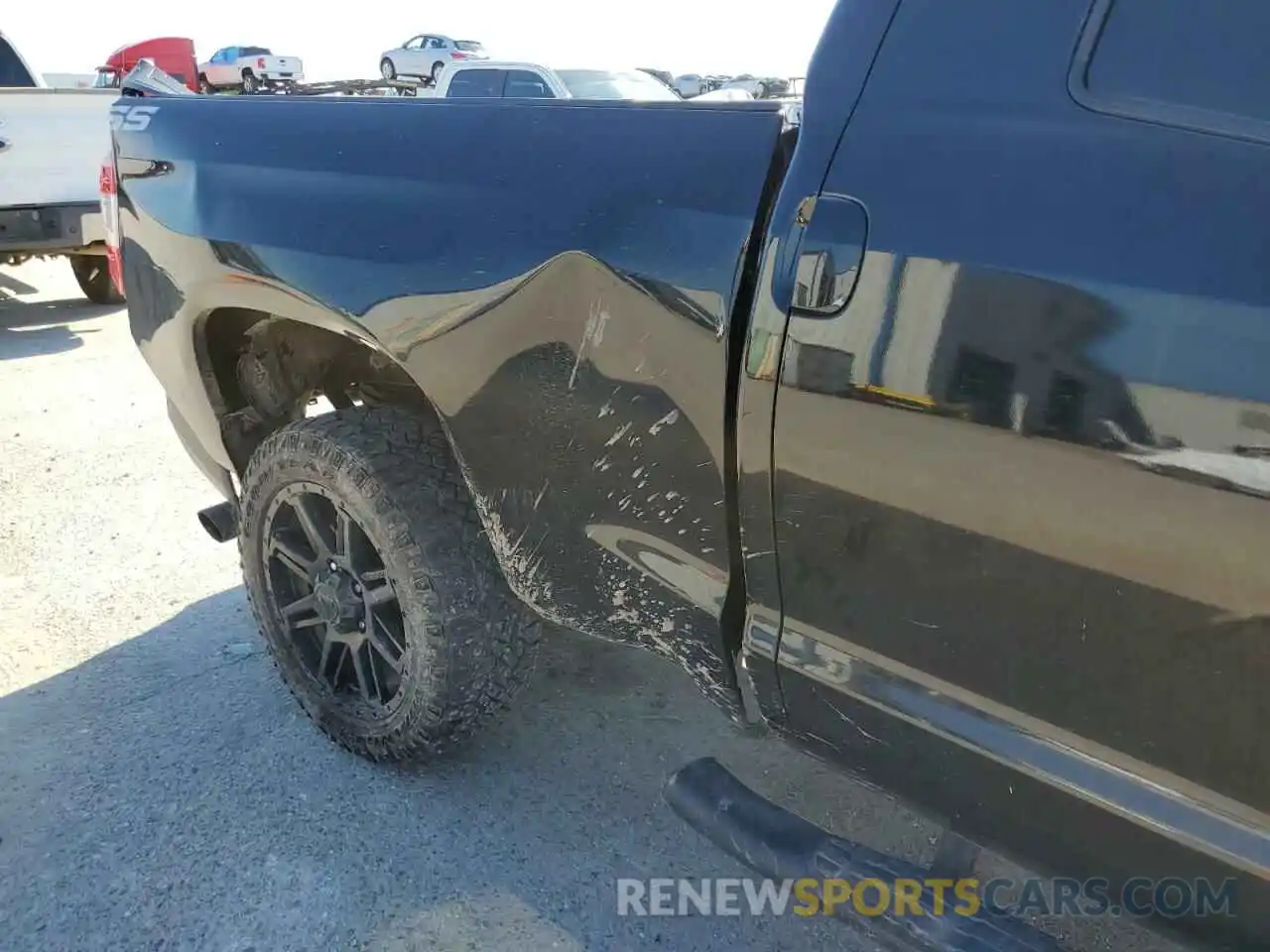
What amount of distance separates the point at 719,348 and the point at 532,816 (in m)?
1.40

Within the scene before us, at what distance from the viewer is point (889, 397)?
1.35 m

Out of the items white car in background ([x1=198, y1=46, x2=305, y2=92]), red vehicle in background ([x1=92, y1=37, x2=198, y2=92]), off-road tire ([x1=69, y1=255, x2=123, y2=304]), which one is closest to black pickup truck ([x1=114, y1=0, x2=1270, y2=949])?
off-road tire ([x1=69, y1=255, x2=123, y2=304])

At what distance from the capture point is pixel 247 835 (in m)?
2.35

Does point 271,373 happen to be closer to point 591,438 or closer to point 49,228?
point 591,438

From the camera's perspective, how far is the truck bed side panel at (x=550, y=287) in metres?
1.58

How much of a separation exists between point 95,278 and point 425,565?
278 inches

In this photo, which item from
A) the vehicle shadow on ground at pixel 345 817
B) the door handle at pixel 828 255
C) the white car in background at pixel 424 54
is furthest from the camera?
the white car in background at pixel 424 54

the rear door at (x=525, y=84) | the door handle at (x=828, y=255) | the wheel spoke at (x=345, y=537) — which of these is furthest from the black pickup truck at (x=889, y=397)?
the rear door at (x=525, y=84)

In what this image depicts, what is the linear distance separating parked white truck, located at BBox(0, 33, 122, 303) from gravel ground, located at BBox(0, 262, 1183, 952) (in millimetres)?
3835

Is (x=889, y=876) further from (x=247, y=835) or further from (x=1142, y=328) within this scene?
(x=247, y=835)

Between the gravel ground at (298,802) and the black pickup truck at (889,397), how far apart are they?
456mm

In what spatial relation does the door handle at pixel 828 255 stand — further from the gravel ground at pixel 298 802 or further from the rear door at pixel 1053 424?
the gravel ground at pixel 298 802

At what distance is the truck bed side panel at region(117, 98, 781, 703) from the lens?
5.18ft

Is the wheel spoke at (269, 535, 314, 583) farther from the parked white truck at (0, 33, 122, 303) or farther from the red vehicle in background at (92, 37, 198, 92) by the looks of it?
the red vehicle in background at (92, 37, 198, 92)
